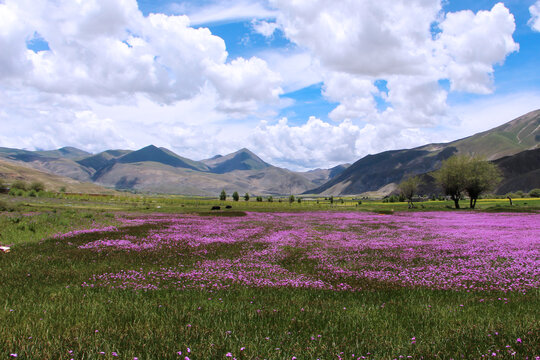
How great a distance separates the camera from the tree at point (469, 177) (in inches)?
3228

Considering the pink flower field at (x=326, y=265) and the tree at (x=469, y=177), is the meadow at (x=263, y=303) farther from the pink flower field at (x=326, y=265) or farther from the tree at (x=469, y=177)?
the tree at (x=469, y=177)

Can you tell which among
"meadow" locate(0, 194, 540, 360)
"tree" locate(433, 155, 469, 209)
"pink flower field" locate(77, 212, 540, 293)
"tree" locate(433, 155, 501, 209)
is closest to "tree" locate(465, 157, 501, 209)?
"tree" locate(433, 155, 501, 209)

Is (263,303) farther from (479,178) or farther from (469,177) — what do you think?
(479,178)

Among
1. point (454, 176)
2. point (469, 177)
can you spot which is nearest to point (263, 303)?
point (469, 177)

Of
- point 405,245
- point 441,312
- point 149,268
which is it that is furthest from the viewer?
point 405,245

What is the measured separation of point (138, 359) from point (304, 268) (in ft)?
32.9

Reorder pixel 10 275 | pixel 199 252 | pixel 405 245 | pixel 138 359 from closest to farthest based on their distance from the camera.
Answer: pixel 138 359 → pixel 10 275 → pixel 199 252 → pixel 405 245

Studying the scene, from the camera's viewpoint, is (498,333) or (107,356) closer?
(107,356)

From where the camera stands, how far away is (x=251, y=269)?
510 inches

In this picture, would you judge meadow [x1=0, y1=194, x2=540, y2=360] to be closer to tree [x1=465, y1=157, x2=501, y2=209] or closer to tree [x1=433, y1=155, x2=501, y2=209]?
tree [x1=433, y1=155, x2=501, y2=209]

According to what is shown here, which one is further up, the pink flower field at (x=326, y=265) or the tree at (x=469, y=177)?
the tree at (x=469, y=177)

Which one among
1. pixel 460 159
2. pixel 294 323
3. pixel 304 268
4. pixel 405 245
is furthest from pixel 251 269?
pixel 460 159

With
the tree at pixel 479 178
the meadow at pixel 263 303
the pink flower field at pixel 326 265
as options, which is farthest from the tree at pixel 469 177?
the meadow at pixel 263 303

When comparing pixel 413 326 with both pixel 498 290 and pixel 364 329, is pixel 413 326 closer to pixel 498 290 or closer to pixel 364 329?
pixel 364 329
